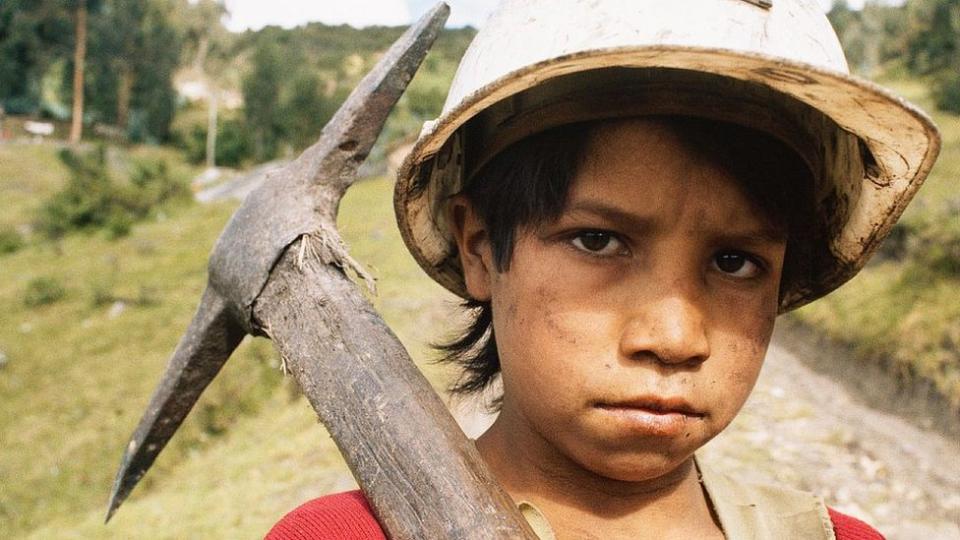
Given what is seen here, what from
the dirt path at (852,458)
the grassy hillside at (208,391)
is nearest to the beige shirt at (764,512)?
the grassy hillside at (208,391)

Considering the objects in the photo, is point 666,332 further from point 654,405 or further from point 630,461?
point 630,461

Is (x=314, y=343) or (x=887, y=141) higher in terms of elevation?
(x=887, y=141)

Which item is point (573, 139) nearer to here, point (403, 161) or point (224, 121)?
point (403, 161)

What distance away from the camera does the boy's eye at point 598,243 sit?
3.79 feet

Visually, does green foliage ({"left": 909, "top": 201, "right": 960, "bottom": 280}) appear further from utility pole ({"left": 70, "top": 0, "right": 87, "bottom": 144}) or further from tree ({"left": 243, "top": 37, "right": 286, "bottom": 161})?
utility pole ({"left": 70, "top": 0, "right": 87, "bottom": 144})

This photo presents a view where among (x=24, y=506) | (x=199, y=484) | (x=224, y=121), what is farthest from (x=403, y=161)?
(x=224, y=121)

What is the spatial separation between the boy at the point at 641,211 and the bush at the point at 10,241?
19.5m

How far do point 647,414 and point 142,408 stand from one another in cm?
706

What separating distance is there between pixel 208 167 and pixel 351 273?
37.6 m

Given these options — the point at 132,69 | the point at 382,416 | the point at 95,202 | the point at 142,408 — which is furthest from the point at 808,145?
the point at 132,69

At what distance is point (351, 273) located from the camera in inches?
56.6

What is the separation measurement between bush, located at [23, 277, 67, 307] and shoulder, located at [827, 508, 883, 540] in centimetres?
1294

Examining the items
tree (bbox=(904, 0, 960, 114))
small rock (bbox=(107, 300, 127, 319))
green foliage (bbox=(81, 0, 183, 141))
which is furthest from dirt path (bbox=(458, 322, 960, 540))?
green foliage (bbox=(81, 0, 183, 141))

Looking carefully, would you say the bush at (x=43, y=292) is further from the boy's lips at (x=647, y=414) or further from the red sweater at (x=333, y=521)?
the boy's lips at (x=647, y=414)
